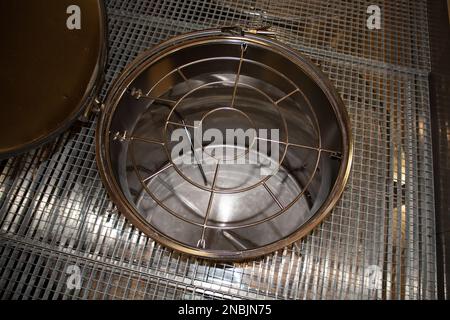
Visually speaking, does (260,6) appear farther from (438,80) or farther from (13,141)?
(13,141)

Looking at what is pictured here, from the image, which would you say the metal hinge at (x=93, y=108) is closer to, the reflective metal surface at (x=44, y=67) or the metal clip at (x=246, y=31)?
the reflective metal surface at (x=44, y=67)

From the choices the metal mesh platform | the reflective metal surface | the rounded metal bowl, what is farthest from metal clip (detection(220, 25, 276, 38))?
the reflective metal surface

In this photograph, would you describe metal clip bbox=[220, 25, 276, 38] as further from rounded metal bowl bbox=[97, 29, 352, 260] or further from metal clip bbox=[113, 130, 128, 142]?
metal clip bbox=[113, 130, 128, 142]

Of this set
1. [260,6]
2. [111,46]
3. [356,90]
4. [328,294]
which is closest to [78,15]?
[111,46]

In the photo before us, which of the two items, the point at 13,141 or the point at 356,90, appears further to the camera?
the point at 356,90

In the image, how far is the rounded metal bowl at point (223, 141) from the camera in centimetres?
76

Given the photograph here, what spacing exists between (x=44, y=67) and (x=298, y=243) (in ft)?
1.90

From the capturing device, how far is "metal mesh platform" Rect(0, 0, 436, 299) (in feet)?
2.25

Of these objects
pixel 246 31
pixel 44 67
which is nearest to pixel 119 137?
pixel 44 67

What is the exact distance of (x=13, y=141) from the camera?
2.39 feet

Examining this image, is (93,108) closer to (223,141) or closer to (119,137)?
(119,137)

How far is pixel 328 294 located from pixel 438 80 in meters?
0.48

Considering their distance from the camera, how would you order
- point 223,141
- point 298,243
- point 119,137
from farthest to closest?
point 223,141 → point 119,137 → point 298,243

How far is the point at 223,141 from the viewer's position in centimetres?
113
